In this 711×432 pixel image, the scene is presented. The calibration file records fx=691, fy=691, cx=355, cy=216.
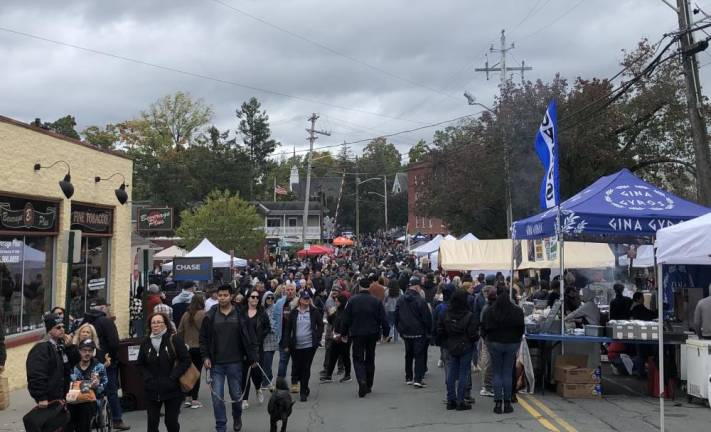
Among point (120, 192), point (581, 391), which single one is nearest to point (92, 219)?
point (120, 192)

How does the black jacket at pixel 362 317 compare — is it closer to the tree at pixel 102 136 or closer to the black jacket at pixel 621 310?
the black jacket at pixel 621 310

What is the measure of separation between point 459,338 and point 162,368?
13.9ft

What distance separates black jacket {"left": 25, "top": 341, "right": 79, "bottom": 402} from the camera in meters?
6.73

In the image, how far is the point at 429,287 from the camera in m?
18.1

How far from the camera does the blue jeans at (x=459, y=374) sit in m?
9.70

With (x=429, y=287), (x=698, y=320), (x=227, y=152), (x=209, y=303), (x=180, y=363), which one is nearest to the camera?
(x=180, y=363)

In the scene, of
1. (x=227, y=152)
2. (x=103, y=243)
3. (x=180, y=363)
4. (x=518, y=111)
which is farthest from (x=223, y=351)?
(x=227, y=152)

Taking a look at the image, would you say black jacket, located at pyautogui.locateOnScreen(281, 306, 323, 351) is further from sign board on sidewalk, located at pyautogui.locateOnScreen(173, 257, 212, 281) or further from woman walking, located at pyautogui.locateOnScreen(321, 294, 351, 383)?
sign board on sidewalk, located at pyautogui.locateOnScreen(173, 257, 212, 281)

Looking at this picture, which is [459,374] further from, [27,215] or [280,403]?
[27,215]

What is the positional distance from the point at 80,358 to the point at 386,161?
374ft

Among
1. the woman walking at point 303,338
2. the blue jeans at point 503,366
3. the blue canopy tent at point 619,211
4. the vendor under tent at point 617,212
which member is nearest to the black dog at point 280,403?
the woman walking at point 303,338

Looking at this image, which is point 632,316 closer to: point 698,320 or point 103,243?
point 698,320

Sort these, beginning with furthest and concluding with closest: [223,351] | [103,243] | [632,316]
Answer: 1. [103,243]
2. [632,316]
3. [223,351]

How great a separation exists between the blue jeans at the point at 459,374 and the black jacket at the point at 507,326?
0.47 meters
